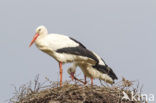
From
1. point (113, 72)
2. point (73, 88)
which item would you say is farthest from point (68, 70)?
point (73, 88)

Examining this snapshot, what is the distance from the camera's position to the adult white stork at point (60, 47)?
9.68 meters

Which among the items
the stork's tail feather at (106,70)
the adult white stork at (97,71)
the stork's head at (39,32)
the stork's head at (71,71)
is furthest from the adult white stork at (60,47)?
the stork's tail feather at (106,70)

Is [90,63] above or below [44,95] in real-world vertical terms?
above

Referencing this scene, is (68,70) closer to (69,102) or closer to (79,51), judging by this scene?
(79,51)

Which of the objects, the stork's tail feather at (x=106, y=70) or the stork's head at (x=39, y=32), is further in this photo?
the stork's tail feather at (x=106, y=70)

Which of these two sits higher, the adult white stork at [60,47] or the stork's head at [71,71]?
the adult white stork at [60,47]

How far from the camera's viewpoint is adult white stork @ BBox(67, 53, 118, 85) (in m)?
10.3

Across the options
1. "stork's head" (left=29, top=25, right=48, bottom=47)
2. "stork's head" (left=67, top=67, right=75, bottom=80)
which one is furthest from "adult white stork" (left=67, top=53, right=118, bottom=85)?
"stork's head" (left=29, top=25, right=48, bottom=47)

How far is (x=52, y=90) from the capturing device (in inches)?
349

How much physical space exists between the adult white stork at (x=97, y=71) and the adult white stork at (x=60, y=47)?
384mm

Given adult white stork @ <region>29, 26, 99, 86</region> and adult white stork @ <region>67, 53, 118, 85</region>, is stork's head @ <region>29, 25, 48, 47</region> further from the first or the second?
adult white stork @ <region>67, 53, 118, 85</region>

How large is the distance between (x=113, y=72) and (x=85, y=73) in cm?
62

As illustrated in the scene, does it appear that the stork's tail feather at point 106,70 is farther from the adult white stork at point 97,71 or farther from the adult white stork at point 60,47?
the adult white stork at point 60,47

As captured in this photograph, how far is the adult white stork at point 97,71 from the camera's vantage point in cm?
1032
